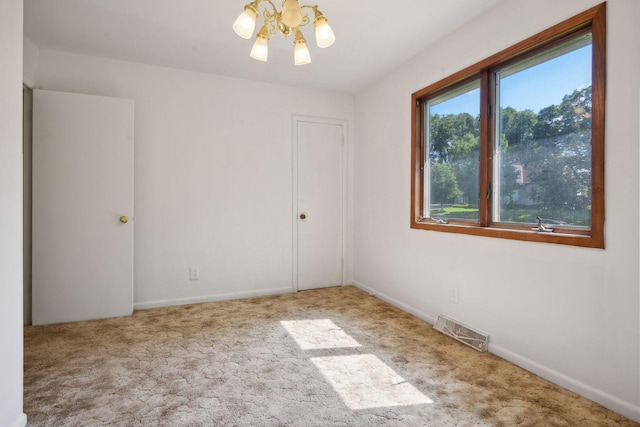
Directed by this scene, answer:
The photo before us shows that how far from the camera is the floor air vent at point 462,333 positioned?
7.92ft

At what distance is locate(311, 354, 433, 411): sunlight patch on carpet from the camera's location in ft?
5.90

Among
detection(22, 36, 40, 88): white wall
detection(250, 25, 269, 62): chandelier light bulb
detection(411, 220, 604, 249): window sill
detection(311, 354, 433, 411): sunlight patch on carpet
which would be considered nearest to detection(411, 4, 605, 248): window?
detection(411, 220, 604, 249): window sill

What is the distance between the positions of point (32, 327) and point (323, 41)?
3.28m

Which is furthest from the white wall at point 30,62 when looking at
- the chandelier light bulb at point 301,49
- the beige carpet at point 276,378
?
the chandelier light bulb at point 301,49

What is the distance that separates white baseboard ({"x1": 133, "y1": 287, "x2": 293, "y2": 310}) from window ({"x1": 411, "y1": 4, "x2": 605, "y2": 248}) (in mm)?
1836

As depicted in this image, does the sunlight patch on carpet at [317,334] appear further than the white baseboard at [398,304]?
No

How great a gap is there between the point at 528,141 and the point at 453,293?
1275mm

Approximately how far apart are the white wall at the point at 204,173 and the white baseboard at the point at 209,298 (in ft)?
0.04

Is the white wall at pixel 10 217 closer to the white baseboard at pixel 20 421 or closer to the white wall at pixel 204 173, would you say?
the white baseboard at pixel 20 421

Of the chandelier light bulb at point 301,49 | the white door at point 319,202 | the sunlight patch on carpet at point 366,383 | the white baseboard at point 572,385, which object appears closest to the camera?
the white baseboard at point 572,385

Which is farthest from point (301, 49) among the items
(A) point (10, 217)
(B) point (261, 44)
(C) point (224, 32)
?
(A) point (10, 217)

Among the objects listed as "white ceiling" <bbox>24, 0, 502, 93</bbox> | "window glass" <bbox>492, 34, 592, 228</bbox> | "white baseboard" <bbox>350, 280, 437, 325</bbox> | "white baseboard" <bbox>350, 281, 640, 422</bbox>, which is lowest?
"white baseboard" <bbox>350, 281, 640, 422</bbox>

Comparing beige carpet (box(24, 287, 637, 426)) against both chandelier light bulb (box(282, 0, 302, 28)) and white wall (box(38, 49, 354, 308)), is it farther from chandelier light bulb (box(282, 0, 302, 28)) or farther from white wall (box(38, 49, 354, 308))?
chandelier light bulb (box(282, 0, 302, 28))

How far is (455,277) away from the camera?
2715 millimetres
